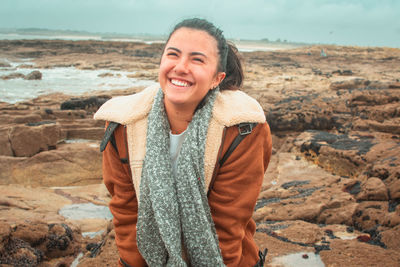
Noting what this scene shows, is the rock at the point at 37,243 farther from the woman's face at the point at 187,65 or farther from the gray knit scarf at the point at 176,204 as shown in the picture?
the woman's face at the point at 187,65

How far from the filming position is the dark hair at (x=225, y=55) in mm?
1697

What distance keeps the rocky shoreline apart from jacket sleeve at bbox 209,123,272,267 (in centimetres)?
114

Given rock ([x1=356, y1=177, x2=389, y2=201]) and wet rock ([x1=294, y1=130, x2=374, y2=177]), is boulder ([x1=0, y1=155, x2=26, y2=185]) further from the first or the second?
rock ([x1=356, y1=177, x2=389, y2=201])

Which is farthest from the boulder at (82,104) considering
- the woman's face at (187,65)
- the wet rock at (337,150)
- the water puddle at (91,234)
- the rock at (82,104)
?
the woman's face at (187,65)

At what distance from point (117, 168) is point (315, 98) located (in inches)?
297

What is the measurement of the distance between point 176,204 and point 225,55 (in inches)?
33.6

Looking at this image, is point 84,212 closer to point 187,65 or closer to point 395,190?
point 187,65

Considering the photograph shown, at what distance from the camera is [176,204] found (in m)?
1.66

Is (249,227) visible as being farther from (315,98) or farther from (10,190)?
(315,98)

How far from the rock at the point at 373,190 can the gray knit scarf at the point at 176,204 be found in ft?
8.60

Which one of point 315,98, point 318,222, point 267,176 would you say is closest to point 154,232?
point 318,222

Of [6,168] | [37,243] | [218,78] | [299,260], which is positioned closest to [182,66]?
[218,78]

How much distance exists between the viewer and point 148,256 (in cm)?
175

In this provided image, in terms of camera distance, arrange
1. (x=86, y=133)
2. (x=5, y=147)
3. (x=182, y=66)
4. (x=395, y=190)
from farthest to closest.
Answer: (x=86, y=133), (x=5, y=147), (x=395, y=190), (x=182, y=66)
